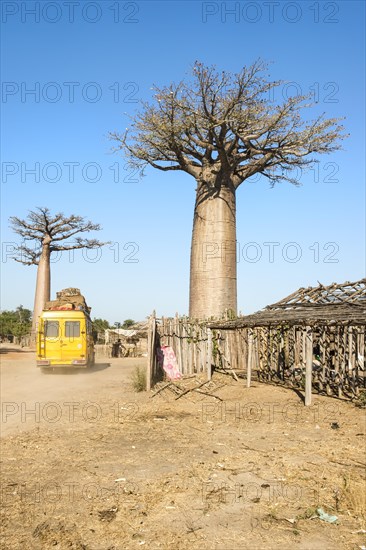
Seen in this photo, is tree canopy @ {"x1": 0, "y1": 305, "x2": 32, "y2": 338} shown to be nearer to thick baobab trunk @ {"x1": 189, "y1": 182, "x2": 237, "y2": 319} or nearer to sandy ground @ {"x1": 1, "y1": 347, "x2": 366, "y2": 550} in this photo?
thick baobab trunk @ {"x1": 189, "y1": 182, "x2": 237, "y2": 319}

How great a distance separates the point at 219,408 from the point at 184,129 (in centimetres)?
989

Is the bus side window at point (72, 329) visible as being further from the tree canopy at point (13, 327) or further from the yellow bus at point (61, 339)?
the tree canopy at point (13, 327)

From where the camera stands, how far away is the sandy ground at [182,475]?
14.2 ft

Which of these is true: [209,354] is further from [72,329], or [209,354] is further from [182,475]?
[182,475]

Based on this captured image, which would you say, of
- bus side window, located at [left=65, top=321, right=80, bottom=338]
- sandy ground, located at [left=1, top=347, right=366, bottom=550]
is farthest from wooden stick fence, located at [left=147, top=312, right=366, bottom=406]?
bus side window, located at [left=65, top=321, right=80, bottom=338]

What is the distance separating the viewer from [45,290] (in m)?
34.4

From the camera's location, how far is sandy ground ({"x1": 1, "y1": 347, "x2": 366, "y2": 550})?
14.2 feet

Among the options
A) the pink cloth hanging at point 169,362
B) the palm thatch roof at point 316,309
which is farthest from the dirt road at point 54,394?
the palm thatch roof at point 316,309

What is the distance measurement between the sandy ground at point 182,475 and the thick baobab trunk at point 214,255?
18.1 ft

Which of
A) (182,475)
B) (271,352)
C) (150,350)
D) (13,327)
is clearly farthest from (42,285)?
(182,475)

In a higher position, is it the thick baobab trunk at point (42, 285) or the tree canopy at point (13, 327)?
the thick baobab trunk at point (42, 285)

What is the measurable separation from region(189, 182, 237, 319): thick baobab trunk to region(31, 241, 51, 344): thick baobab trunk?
19.7 meters

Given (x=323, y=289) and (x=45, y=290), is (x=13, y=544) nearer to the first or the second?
(x=323, y=289)

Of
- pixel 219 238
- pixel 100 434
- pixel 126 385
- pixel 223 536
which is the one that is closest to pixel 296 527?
pixel 223 536
